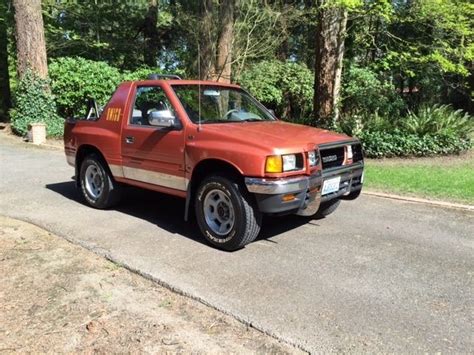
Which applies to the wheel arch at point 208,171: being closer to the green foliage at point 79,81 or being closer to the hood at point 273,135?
the hood at point 273,135

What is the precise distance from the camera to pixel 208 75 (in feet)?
51.1

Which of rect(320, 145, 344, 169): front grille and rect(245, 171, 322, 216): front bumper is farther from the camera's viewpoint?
rect(320, 145, 344, 169): front grille

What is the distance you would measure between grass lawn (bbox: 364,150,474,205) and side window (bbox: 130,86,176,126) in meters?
4.17

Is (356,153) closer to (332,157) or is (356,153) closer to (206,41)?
(332,157)

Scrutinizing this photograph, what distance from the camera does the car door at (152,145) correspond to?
17.7 feet

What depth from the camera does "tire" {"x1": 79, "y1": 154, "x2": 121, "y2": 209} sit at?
6531 mm

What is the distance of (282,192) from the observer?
179 inches

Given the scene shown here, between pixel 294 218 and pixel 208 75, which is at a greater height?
pixel 208 75

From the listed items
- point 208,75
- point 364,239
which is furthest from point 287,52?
point 364,239

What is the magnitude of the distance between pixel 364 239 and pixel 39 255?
139 inches

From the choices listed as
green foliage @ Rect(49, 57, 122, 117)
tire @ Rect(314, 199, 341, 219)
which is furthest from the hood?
green foliage @ Rect(49, 57, 122, 117)

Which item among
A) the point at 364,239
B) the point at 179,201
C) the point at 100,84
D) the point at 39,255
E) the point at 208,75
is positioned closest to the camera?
the point at 39,255

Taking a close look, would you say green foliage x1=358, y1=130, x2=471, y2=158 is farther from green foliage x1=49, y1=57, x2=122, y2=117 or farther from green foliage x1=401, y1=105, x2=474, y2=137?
green foliage x1=49, y1=57, x2=122, y2=117

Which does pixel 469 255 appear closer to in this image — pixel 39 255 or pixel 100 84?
pixel 39 255
